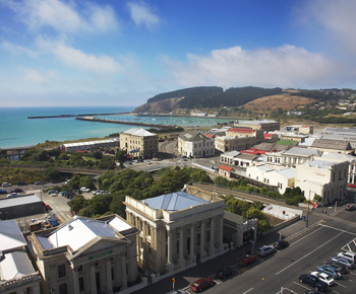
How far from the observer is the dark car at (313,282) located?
18.4 metres

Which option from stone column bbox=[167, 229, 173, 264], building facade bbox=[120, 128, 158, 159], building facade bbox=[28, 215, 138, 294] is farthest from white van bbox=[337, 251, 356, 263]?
building facade bbox=[120, 128, 158, 159]

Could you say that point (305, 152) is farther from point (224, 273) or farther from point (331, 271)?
point (224, 273)

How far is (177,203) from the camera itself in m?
22.0

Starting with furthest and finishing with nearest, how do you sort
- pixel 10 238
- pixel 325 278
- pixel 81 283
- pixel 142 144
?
pixel 142 144, pixel 325 278, pixel 10 238, pixel 81 283

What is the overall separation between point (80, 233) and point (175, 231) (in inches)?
260

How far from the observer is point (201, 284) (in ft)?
61.6

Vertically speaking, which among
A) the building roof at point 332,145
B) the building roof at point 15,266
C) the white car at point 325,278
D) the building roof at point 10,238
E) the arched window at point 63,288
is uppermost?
the building roof at point 332,145

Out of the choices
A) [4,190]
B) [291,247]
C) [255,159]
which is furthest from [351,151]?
[4,190]

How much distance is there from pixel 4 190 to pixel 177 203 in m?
36.0

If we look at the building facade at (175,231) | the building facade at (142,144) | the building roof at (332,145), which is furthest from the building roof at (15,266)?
the building roof at (332,145)

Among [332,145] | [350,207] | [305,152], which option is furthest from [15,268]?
[332,145]

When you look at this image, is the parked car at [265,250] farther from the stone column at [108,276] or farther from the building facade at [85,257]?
the stone column at [108,276]

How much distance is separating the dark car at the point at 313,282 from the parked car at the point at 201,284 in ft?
20.4

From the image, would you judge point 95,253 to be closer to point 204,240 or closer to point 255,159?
point 204,240
